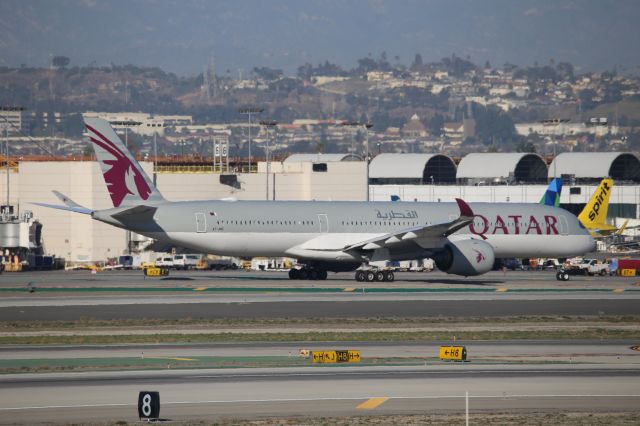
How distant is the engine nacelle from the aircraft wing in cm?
98

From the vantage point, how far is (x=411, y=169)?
445 ft

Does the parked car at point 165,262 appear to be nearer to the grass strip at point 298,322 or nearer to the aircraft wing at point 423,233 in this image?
the aircraft wing at point 423,233

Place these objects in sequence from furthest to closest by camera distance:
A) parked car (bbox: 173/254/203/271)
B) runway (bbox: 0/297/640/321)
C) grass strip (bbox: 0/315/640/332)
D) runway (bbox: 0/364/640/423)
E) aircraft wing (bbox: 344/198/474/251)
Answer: parked car (bbox: 173/254/203/271) < aircraft wing (bbox: 344/198/474/251) < runway (bbox: 0/297/640/321) < grass strip (bbox: 0/315/640/332) < runway (bbox: 0/364/640/423)

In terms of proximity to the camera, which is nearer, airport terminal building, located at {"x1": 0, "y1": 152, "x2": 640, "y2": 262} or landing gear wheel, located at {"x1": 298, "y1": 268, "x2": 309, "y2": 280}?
landing gear wheel, located at {"x1": 298, "y1": 268, "x2": 309, "y2": 280}

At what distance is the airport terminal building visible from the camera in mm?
92938

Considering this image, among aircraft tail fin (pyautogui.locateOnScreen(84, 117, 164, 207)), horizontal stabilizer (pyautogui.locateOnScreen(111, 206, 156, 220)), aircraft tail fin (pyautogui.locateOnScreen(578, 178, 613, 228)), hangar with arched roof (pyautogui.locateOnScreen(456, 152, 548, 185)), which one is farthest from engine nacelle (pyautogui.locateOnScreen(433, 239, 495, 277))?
hangar with arched roof (pyautogui.locateOnScreen(456, 152, 548, 185))

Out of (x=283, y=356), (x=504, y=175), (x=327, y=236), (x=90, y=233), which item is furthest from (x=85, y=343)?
(x=504, y=175)

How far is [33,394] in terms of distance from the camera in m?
26.4

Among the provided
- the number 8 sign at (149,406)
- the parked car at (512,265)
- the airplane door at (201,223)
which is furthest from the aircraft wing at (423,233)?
the number 8 sign at (149,406)

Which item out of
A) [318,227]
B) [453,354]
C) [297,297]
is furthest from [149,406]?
[318,227]

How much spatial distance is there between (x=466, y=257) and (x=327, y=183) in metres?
43.4

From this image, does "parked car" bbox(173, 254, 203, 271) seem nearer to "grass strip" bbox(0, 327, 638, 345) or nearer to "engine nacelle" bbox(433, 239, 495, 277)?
"engine nacelle" bbox(433, 239, 495, 277)

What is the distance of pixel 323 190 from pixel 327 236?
41142 mm

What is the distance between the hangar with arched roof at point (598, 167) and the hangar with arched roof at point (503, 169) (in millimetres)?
2974
